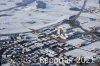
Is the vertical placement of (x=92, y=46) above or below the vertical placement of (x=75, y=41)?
below

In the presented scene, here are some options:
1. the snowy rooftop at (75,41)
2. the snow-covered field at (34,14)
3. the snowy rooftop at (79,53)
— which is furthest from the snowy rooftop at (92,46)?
the snow-covered field at (34,14)

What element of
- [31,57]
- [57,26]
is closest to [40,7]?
[57,26]

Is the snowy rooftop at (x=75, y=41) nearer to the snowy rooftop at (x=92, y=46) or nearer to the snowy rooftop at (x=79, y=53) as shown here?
the snowy rooftop at (x=92, y=46)

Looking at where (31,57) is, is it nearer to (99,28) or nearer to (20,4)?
(99,28)

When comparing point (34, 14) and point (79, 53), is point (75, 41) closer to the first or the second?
point (79, 53)

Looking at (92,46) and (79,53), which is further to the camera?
(92,46)

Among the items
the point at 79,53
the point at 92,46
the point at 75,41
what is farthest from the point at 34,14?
the point at 79,53

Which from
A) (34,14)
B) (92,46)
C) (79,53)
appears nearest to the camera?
(79,53)

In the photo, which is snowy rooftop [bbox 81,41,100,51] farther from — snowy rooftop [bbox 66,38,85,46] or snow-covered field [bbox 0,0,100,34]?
snow-covered field [bbox 0,0,100,34]

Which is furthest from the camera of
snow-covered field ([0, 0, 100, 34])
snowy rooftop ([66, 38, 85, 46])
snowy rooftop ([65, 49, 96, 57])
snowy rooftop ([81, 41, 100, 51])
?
snow-covered field ([0, 0, 100, 34])

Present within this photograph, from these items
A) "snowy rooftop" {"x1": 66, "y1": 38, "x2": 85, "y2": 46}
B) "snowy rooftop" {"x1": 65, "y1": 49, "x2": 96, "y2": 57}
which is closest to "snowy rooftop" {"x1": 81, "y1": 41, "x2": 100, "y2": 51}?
"snowy rooftop" {"x1": 65, "y1": 49, "x2": 96, "y2": 57}

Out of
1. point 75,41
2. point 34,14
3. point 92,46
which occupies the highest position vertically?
point 34,14
